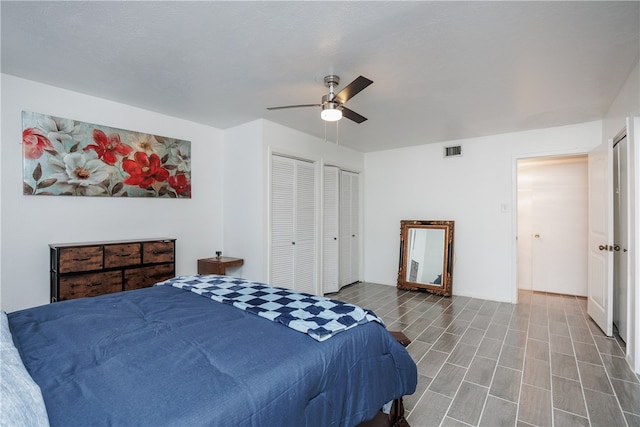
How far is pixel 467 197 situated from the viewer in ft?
15.4

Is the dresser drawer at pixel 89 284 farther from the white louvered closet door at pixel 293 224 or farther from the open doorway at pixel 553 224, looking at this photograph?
the open doorway at pixel 553 224

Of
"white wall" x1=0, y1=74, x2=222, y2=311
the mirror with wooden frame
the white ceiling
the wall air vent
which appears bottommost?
the mirror with wooden frame

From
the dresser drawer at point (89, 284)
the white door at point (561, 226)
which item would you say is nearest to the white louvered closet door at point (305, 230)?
the dresser drawer at point (89, 284)

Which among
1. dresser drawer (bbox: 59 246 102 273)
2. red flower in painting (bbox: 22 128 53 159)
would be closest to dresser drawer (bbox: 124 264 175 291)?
dresser drawer (bbox: 59 246 102 273)

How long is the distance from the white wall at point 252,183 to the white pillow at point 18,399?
2812 millimetres

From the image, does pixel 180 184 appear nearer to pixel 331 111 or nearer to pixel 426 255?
pixel 331 111

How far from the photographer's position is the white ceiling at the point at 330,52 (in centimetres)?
179

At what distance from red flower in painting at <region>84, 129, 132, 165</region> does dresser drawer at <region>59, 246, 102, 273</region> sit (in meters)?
1.00

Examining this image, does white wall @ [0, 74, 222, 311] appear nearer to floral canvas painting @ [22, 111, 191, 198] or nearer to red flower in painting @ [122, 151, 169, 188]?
floral canvas painting @ [22, 111, 191, 198]

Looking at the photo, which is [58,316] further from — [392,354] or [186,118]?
[186,118]

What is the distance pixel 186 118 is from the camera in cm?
377

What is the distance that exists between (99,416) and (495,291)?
16.2 ft

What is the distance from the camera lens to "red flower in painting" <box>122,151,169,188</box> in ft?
10.8

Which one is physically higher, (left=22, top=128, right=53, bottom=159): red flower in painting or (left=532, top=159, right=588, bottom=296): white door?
(left=22, top=128, right=53, bottom=159): red flower in painting
